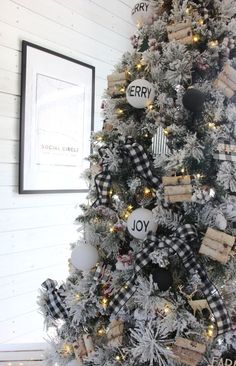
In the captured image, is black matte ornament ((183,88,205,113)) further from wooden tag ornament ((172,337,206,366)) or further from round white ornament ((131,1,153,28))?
wooden tag ornament ((172,337,206,366))

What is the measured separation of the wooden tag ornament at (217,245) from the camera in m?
0.88

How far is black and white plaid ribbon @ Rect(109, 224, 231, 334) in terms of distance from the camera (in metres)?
0.85

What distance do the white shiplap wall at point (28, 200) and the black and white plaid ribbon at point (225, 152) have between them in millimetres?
1192

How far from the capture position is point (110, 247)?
1.07 m

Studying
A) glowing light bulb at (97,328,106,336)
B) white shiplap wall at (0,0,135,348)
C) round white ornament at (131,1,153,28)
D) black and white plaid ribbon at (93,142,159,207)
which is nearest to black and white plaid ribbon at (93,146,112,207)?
black and white plaid ribbon at (93,142,159,207)

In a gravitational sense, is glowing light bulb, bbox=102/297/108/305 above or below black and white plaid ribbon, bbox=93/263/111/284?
below

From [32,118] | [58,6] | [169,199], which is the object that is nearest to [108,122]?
[169,199]

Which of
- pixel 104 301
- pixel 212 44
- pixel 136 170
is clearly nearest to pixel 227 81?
pixel 212 44

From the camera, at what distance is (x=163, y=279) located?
91 cm

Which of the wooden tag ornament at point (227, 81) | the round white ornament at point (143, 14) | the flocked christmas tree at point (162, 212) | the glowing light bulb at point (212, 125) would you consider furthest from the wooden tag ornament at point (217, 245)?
the round white ornament at point (143, 14)

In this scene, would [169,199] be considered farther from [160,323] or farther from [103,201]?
[160,323]

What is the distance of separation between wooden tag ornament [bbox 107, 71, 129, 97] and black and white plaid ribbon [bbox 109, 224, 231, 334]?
0.44m

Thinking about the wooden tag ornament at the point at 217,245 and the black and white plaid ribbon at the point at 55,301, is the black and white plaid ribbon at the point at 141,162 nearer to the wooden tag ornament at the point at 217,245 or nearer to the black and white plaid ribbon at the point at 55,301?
the wooden tag ornament at the point at 217,245

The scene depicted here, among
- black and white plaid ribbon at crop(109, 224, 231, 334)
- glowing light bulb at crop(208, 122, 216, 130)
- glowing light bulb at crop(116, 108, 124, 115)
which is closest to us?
black and white plaid ribbon at crop(109, 224, 231, 334)
